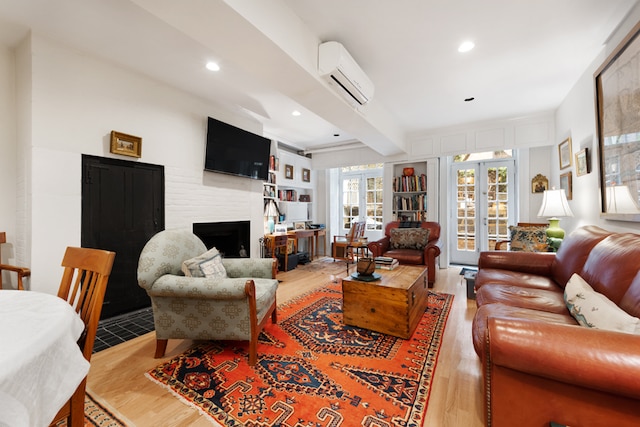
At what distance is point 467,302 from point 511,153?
10.3ft

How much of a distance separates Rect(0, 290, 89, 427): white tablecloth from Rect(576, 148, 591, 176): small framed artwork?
391 cm

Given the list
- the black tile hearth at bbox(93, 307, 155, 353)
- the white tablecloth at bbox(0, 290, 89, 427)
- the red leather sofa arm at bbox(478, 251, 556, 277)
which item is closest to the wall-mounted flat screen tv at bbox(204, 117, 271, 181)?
the black tile hearth at bbox(93, 307, 155, 353)

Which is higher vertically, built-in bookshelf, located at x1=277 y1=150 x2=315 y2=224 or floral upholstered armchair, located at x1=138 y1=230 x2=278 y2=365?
built-in bookshelf, located at x1=277 y1=150 x2=315 y2=224

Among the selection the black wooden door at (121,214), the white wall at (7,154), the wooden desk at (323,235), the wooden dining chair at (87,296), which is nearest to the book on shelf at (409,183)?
the wooden desk at (323,235)

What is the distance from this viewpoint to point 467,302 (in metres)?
3.05

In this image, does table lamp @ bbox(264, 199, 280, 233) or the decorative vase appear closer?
the decorative vase

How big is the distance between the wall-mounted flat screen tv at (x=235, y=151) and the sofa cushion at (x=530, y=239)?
11.9 ft

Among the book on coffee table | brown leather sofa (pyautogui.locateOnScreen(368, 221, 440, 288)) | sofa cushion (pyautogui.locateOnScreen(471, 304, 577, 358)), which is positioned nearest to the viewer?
sofa cushion (pyautogui.locateOnScreen(471, 304, 577, 358))

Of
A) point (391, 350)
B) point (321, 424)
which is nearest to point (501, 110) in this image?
point (391, 350)

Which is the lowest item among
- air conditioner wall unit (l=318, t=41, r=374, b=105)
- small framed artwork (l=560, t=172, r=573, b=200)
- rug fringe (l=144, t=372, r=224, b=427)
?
rug fringe (l=144, t=372, r=224, b=427)

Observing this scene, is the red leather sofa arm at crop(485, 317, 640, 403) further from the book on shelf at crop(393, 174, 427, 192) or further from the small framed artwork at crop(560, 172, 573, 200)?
the book on shelf at crop(393, 174, 427, 192)

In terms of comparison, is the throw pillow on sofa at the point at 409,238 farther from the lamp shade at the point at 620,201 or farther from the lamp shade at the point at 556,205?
the lamp shade at the point at 620,201

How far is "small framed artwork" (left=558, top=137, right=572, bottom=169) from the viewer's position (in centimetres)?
321

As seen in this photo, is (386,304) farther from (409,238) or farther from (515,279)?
(409,238)
